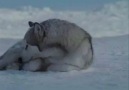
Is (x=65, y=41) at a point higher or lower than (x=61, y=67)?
higher

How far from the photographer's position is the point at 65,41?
365 centimetres

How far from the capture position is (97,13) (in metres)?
9.33

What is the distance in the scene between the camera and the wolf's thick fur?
11.8 feet

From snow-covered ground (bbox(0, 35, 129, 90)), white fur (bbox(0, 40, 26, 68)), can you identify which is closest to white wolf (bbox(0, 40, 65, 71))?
white fur (bbox(0, 40, 26, 68))

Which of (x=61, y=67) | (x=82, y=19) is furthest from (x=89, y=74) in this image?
(x=82, y=19)

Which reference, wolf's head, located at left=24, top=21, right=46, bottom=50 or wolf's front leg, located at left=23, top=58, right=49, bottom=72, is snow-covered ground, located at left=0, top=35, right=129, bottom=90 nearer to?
wolf's front leg, located at left=23, top=58, right=49, bottom=72

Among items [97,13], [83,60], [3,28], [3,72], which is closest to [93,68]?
[83,60]

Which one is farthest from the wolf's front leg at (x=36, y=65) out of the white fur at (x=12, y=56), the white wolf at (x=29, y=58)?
the white fur at (x=12, y=56)

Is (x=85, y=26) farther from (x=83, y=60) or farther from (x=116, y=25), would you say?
(x=83, y=60)

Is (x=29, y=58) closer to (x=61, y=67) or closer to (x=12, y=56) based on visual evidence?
(x=12, y=56)

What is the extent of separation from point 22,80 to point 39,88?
314mm

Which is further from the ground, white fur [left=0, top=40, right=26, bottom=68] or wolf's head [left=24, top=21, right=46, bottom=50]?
wolf's head [left=24, top=21, right=46, bottom=50]

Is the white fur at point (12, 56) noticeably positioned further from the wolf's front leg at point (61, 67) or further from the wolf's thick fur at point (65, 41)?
the wolf's front leg at point (61, 67)

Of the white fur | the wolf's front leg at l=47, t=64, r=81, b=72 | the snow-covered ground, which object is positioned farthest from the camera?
the white fur
